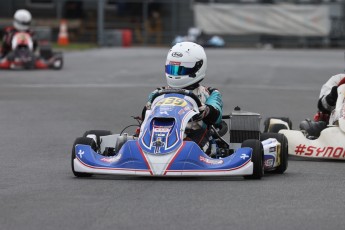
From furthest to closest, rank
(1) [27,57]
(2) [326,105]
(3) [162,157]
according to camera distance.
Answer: (1) [27,57], (2) [326,105], (3) [162,157]

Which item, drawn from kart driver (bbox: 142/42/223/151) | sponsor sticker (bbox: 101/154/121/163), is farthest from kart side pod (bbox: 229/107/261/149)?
sponsor sticker (bbox: 101/154/121/163)

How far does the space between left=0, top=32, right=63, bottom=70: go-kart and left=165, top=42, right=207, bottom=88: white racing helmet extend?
17383mm

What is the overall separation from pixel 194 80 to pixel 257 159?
4.10 ft

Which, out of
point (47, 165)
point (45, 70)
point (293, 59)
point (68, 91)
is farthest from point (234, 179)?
point (293, 59)

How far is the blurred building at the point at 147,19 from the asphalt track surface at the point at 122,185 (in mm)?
22564

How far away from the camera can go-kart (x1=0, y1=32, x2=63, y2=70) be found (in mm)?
26875

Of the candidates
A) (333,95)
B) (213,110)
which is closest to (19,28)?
(333,95)

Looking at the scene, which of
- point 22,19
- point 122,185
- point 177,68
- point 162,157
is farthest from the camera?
point 22,19

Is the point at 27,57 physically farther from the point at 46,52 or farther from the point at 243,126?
the point at 243,126

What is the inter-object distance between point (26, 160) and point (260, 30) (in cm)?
3336

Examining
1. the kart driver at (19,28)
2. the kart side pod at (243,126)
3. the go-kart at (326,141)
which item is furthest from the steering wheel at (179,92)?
the kart driver at (19,28)

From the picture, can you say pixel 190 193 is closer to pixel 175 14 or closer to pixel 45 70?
pixel 45 70

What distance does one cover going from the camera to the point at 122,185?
856 cm

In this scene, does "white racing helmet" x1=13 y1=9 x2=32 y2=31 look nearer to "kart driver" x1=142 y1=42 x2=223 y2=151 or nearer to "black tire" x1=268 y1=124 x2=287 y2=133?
"black tire" x1=268 y1=124 x2=287 y2=133
